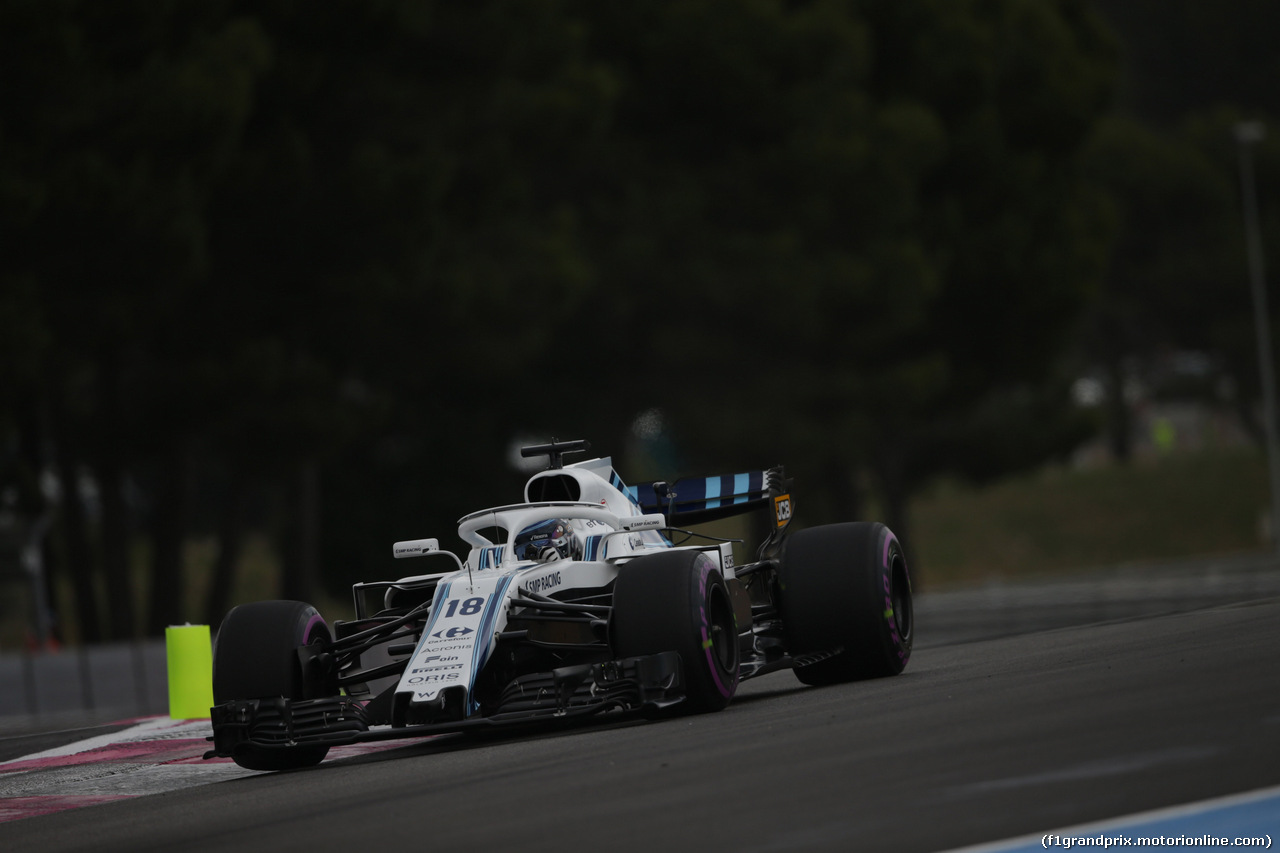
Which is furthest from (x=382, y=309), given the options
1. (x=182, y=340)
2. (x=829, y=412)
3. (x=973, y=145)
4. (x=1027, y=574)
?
(x=1027, y=574)

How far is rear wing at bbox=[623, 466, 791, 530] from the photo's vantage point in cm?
1126

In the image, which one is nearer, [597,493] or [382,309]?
[597,493]

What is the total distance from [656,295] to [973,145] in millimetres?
7154

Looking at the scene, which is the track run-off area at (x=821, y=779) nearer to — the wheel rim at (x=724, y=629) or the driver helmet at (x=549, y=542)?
the wheel rim at (x=724, y=629)

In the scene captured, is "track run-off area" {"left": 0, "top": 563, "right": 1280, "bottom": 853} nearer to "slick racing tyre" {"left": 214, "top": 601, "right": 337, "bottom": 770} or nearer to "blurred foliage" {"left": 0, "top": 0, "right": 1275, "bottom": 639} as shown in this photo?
"slick racing tyre" {"left": 214, "top": 601, "right": 337, "bottom": 770}

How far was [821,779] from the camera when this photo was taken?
6176 millimetres

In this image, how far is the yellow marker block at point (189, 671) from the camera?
13.8 meters

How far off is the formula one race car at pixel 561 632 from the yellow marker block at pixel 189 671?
11.6 ft

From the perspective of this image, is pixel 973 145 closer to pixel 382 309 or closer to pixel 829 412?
pixel 829 412

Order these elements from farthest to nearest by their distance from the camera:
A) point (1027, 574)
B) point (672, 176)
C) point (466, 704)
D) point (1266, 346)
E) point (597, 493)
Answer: point (1027, 574) < point (1266, 346) < point (672, 176) < point (597, 493) < point (466, 704)

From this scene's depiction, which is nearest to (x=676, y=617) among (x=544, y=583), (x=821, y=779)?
(x=544, y=583)

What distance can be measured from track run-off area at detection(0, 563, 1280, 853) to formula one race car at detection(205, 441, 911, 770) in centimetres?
20

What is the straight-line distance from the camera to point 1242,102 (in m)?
60.2

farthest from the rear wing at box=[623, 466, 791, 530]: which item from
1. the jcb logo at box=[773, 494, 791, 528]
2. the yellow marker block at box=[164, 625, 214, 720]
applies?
the yellow marker block at box=[164, 625, 214, 720]
